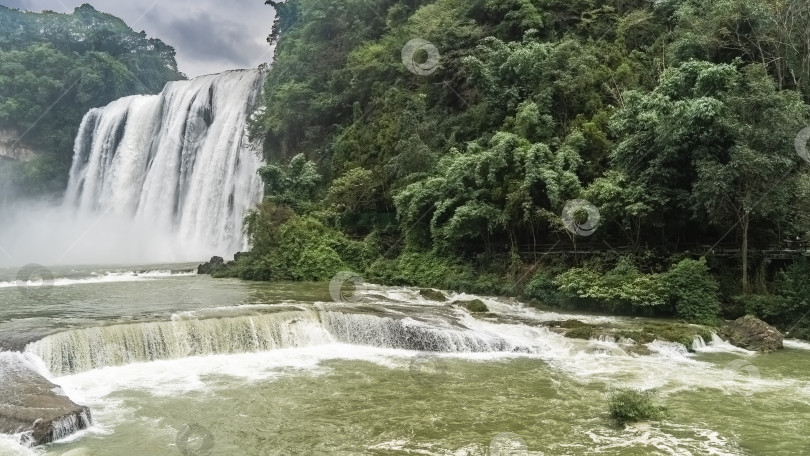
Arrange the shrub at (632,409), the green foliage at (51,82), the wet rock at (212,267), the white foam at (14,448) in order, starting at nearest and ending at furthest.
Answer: the white foam at (14,448)
the shrub at (632,409)
the wet rock at (212,267)
the green foliage at (51,82)

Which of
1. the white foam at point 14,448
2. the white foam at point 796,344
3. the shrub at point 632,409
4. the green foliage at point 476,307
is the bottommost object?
the white foam at point 14,448

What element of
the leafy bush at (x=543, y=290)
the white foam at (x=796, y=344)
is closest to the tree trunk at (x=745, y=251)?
the white foam at (x=796, y=344)

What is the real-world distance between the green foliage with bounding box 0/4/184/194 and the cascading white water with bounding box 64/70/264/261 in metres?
7.13

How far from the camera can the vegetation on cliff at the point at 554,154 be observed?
14508 mm

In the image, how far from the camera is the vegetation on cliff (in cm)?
1451

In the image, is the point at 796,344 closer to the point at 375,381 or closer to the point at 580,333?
the point at 580,333

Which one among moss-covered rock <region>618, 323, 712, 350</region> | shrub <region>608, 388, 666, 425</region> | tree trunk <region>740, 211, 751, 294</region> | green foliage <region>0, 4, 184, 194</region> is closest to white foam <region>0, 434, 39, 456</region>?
shrub <region>608, 388, 666, 425</region>

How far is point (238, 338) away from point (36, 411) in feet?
16.1

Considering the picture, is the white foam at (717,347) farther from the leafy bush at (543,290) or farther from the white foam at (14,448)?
the white foam at (14,448)

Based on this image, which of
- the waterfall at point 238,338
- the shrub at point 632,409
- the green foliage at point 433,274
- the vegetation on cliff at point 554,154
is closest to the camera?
the shrub at point 632,409

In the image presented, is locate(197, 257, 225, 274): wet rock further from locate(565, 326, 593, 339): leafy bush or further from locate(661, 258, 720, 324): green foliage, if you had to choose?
locate(661, 258, 720, 324): green foliage

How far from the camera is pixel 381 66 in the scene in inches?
1104

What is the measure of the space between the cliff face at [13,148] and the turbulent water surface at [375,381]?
38059mm

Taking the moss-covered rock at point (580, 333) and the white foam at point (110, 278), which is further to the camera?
the white foam at point (110, 278)
